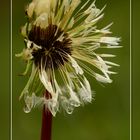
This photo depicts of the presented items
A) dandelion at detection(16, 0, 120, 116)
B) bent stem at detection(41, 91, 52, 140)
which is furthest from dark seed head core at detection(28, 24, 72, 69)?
bent stem at detection(41, 91, 52, 140)

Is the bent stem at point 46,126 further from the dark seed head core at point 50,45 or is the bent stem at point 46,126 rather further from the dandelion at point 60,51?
the dark seed head core at point 50,45

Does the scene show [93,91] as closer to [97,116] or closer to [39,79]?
[97,116]

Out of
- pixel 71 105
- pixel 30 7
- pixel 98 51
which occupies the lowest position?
pixel 71 105

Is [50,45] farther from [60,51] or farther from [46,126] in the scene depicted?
[46,126]

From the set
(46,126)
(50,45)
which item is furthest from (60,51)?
(46,126)

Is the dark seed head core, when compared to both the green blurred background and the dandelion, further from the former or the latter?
the green blurred background

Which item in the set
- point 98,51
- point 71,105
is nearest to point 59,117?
point 71,105
